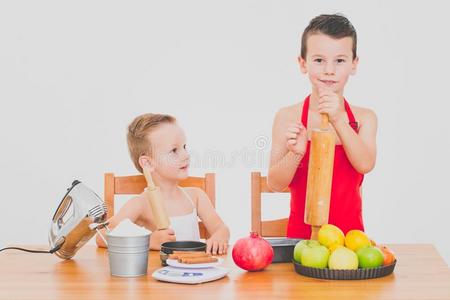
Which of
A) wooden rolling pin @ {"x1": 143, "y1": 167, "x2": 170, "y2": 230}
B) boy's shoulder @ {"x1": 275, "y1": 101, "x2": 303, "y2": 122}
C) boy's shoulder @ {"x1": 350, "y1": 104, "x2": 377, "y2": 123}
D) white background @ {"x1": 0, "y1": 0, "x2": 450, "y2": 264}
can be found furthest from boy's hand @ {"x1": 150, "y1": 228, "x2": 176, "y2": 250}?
white background @ {"x1": 0, "y1": 0, "x2": 450, "y2": 264}

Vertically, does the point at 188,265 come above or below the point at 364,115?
below

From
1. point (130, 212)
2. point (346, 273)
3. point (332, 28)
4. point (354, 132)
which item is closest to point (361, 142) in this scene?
point (354, 132)

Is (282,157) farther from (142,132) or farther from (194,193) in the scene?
(142,132)

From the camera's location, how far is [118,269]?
1693mm

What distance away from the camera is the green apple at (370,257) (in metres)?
1.64

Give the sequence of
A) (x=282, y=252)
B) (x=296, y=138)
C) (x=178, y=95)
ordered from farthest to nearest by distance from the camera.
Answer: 1. (x=178, y=95)
2. (x=296, y=138)
3. (x=282, y=252)

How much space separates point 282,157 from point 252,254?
0.64m

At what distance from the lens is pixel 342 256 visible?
163 cm

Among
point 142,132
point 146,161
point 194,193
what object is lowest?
point 194,193

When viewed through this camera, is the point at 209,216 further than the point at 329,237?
Yes

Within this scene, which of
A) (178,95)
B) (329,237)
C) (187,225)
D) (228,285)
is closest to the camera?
(228,285)

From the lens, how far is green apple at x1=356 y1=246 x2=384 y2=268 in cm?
164

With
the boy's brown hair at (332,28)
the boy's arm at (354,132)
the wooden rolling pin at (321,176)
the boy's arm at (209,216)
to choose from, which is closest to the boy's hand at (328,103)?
the boy's arm at (354,132)

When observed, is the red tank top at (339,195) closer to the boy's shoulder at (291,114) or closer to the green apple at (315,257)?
the boy's shoulder at (291,114)
